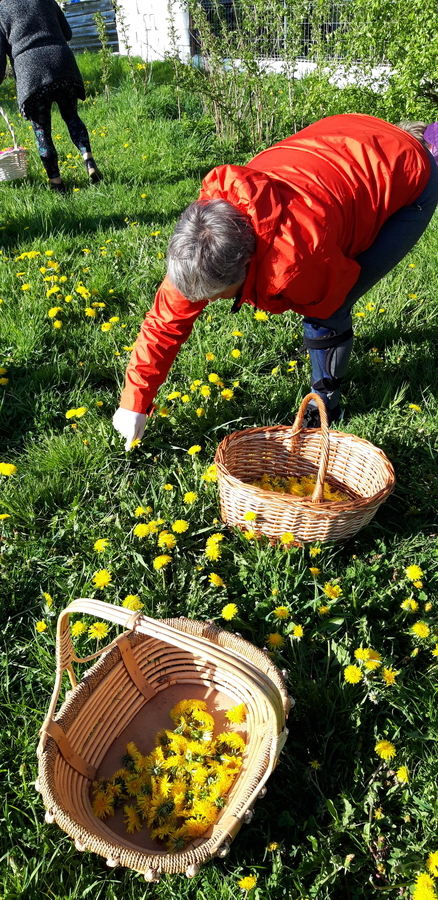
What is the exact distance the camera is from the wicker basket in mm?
4336

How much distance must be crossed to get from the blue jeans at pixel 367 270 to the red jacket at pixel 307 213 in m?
0.04

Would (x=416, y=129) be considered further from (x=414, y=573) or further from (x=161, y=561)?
(x=161, y=561)

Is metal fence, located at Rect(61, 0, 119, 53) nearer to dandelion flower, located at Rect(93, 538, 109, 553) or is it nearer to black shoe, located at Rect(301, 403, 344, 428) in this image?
black shoe, located at Rect(301, 403, 344, 428)

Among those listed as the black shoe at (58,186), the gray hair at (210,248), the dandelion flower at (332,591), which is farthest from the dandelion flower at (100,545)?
the black shoe at (58,186)

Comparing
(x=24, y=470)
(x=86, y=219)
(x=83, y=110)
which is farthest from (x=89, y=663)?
(x=83, y=110)

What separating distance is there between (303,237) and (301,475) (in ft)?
3.08

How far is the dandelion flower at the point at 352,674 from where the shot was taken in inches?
59.0

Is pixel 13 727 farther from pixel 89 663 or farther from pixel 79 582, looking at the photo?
pixel 79 582

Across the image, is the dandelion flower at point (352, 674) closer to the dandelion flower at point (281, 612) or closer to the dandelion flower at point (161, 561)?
the dandelion flower at point (281, 612)

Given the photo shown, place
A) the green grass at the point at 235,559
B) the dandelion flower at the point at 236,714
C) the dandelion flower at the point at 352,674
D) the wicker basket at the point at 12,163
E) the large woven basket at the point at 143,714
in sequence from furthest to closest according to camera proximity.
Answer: the wicker basket at the point at 12,163, the dandelion flower at the point at 236,714, the dandelion flower at the point at 352,674, the green grass at the point at 235,559, the large woven basket at the point at 143,714

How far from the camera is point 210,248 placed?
1.51 meters

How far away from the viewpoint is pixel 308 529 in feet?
5.98

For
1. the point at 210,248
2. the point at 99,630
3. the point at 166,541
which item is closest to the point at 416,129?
the point at 210,248

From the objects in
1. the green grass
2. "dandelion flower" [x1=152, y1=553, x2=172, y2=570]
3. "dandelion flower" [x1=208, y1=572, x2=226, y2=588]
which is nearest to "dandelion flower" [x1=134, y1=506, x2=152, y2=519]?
the green grass
